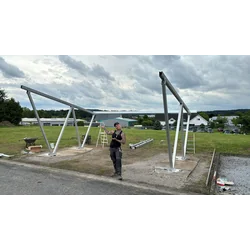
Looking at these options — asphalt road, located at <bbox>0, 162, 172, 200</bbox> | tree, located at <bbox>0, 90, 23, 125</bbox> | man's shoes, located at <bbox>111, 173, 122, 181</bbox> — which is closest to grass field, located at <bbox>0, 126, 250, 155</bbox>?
asphalt road, located at <bbox>0, 162, 172, 200</bbox>

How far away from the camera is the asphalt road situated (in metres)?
4.88

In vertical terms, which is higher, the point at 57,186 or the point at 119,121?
the point at 119,121

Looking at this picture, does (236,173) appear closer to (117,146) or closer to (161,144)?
(117,146)

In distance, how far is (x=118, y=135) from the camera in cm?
610

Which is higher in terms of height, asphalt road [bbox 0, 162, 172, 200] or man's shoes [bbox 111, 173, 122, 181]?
man's shoes [bbox 111, 173, 122, 181]

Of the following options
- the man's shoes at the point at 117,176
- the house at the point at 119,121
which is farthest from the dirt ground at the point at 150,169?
the house at the point at 119,121

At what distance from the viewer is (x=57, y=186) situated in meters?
5.45

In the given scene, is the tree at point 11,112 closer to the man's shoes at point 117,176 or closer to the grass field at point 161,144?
the grass field at point 161,144

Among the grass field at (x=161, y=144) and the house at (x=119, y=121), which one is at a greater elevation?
the house at (x=119, y=121)

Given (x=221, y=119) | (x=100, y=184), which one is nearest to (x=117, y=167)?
(x=100, y=184)

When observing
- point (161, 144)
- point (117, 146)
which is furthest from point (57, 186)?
point (161, 144)

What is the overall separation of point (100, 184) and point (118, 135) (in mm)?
1486

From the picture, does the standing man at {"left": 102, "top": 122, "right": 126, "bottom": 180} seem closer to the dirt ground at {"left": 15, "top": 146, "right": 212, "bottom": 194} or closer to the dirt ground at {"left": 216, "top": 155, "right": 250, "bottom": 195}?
the dirt ground at {"left": 15, "top": 146, "right": 212, "bottom": 194}

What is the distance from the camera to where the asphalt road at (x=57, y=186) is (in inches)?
192
